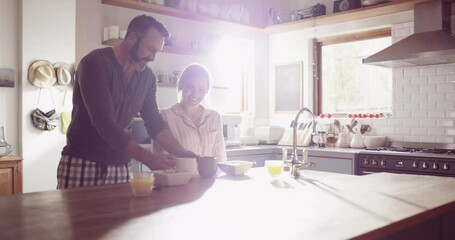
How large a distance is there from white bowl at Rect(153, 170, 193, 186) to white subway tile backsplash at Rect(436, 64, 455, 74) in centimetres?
345

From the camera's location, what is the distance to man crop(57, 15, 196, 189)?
2312mm

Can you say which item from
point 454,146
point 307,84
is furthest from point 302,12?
point 454,146

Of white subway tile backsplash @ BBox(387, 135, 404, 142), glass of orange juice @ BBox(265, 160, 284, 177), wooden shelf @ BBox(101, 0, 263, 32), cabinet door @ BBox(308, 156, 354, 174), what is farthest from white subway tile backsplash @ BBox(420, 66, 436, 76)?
glass of orange juice @ BBox(265, 160, 284, 177)

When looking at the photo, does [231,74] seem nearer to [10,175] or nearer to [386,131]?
[386,131]

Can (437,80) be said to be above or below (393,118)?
above

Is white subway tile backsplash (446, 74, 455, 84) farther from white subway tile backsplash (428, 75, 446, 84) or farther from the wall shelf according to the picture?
the wall shelf

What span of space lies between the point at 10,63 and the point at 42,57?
0.93ft

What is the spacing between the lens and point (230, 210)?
167 centimetres

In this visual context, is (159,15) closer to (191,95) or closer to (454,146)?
(191,95)

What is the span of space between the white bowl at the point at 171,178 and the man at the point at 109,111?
3.1 inches

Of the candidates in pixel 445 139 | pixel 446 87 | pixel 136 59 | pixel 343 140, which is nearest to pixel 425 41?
pixel 446 87

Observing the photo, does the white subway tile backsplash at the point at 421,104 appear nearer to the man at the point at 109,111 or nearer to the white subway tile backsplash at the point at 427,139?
the white subway tile backsplash at the point at 427,139

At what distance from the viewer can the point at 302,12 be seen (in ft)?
18.8

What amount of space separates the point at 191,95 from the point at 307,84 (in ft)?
9.90
